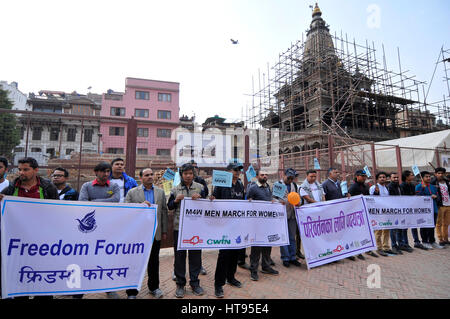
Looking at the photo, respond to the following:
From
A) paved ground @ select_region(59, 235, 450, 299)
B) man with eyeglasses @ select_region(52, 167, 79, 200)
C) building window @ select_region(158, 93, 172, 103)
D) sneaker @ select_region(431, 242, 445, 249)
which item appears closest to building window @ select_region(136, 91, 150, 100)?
building window @ select_region(158, 93, 172, 103)

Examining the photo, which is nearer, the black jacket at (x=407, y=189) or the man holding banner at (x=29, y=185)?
the man holding banner at (x=29, y=185)

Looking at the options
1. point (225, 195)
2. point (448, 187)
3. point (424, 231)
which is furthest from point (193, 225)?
point (448, 187)

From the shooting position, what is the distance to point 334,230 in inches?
193

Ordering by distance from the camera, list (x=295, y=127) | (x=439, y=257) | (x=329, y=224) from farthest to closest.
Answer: (x=295, y=127) → (x=439, y=257) → (x=329, y=224)

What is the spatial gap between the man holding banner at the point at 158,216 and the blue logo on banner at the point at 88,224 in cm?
56

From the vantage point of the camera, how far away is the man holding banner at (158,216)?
3.57 m

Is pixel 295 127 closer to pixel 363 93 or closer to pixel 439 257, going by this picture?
pixel 363 93

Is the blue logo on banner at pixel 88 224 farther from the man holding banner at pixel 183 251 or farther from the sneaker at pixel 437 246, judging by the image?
the sneaker at pixel 437 246

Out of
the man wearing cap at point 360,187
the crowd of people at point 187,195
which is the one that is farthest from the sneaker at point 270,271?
Result: the man wearing cap at point 360,187

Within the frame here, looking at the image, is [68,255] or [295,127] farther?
[295,127]

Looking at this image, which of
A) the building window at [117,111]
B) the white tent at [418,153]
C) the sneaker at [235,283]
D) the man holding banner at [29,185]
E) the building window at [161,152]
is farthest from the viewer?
the building window at [117,111]

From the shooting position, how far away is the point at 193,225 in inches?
149
